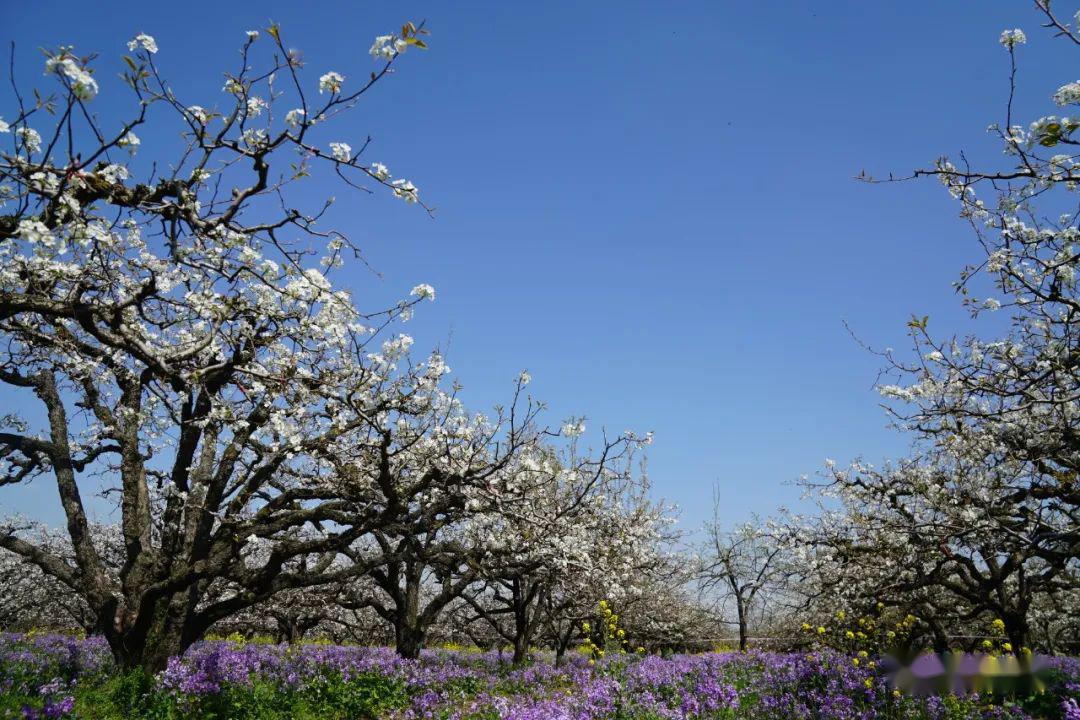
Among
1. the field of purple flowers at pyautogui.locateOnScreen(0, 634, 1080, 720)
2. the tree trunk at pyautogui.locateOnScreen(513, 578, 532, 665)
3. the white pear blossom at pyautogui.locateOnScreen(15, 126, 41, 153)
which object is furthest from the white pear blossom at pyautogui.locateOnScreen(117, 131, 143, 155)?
the tree trunk at pyautogui.locateOnScreen(513, 578, 532, 665)

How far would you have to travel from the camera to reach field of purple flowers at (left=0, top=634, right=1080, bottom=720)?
27.1ft

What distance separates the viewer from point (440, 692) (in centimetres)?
1162

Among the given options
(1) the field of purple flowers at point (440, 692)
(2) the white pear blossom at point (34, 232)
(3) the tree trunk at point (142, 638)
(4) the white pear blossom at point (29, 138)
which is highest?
(4) the white pear blossom at point (29, 138)

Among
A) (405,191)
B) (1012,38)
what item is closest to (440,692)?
(405,191)

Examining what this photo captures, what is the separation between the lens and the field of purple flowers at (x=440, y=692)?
8266mm

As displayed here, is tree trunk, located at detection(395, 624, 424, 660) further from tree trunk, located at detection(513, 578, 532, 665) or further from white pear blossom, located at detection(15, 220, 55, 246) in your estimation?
white pear blossom, located at detection(15, 220, 55, 246)

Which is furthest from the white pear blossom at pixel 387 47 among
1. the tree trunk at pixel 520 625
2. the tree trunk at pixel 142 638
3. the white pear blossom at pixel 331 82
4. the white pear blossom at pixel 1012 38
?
the tree trunk at pixel 520 625

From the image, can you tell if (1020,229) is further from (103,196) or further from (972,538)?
(103,196)

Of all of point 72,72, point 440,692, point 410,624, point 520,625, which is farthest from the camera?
point 520,625

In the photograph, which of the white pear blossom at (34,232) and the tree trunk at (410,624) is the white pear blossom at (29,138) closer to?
the white pear blossom at (34,232)

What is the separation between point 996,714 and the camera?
7.86 m

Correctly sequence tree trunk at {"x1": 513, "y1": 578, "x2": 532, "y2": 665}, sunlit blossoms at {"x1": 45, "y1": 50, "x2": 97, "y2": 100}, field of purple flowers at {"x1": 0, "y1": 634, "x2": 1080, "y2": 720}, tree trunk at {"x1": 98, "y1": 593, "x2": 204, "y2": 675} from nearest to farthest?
sunlit blossoms at {"x1": 45, "y1": 50, "x2": 97, "y2": 100}, field of purple flowers at {"x1": 0, "y1": 634, "x2": 1080, "y2": 720}, tree trunk at {"x1": 98, "y1": 593, "x2": 204, "y2": 675}, tree trunk at {"x1": 513, "y1": 578, "x2": 532, "y2": 665}

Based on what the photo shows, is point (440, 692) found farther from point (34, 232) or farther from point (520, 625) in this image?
point (34, 232)

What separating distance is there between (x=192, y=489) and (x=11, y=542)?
9.06 ft
